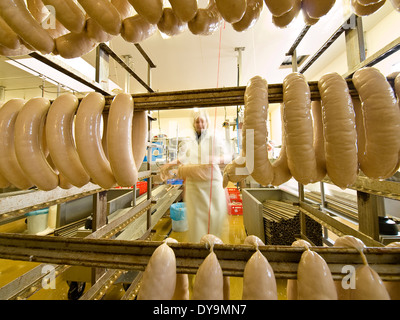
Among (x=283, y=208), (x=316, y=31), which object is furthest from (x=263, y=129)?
(x=316, y=31)

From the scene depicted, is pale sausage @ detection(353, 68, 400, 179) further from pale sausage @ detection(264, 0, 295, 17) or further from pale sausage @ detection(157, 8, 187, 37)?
pale sausage @ detection(157, 8, 187, 37)

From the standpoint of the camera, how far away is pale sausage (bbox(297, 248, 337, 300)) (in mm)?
355

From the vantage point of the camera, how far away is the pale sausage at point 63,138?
0.44 meters

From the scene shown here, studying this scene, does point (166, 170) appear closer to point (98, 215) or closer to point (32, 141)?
point (98, 215)

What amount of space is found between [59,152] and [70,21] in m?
0.34

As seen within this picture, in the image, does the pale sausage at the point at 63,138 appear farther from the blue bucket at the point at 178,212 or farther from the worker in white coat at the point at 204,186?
the blue bucket at the point at 178,212

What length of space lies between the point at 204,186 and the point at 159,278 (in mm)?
1460

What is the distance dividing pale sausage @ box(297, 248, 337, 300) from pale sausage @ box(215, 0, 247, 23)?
0.57 metres

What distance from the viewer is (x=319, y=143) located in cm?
47

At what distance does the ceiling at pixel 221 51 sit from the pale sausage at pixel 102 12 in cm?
181

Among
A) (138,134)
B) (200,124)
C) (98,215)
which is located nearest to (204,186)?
(200,124)

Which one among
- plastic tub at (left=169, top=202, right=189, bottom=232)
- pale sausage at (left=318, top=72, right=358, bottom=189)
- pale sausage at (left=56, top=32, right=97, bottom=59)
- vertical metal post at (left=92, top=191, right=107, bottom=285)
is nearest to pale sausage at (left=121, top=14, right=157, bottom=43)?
pale sausage at (left=56, top=32, right=97, bottom=59)

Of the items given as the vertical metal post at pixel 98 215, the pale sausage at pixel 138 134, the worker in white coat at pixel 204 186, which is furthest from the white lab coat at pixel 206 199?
the pale sausage at pixel 138 134

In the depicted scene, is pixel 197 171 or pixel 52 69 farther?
pixel 52 69
